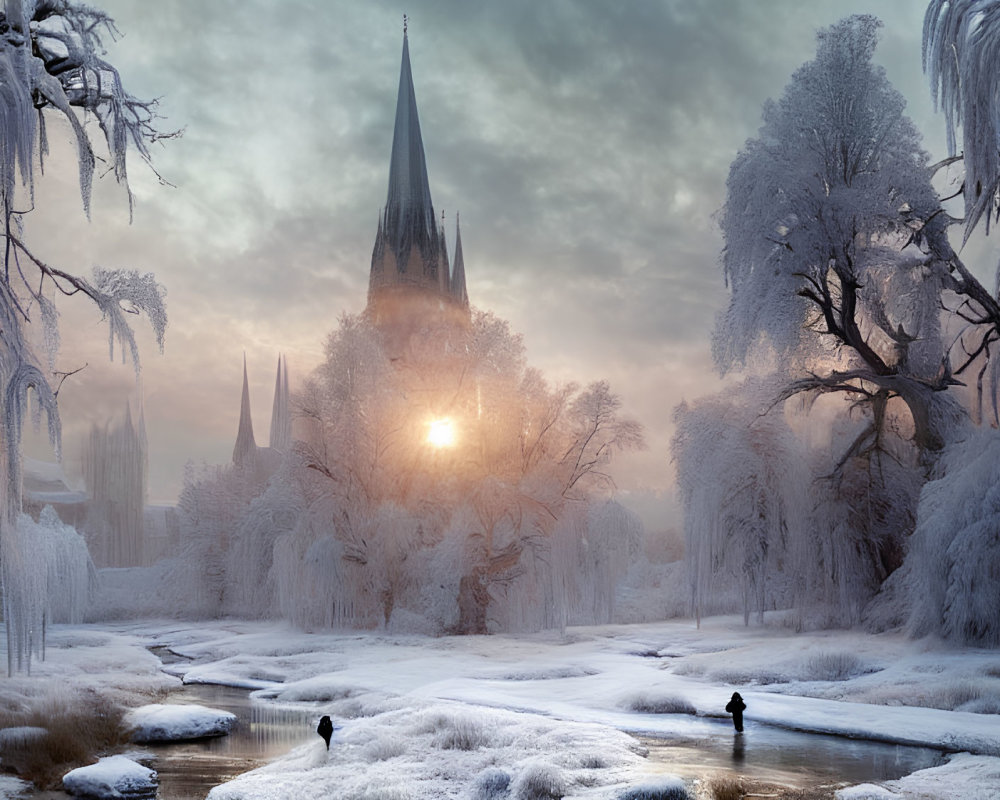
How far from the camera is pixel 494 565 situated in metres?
21.3

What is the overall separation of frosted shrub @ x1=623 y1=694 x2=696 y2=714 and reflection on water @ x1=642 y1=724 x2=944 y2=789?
1.31m

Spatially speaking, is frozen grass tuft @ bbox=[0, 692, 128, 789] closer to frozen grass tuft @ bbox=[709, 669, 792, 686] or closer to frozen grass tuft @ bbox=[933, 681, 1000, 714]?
frozen grass tuft @ bbox=[709, 669, 792, 686]

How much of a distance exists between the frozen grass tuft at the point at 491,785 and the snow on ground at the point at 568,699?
2 centimetres

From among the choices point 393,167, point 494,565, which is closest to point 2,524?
point 494,565

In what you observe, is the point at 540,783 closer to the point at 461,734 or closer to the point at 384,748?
the point at 461,734

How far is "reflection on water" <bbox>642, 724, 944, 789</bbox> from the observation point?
25.4 ft

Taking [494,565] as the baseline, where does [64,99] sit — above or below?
above

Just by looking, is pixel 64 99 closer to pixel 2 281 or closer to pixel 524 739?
pixel 2 281

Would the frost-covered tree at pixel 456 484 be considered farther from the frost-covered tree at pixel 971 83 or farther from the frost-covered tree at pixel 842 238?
the frost-covered tree at pixel 971 83

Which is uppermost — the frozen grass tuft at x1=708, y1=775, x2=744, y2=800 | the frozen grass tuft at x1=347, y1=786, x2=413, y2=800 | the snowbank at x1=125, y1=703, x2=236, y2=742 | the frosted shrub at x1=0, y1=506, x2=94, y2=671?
the frosted shrub at x1=0, y1=506, x2=94, y2=671

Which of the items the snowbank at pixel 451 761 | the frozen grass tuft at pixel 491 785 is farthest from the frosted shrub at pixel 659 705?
the frozen grass tuft at pixel 491 785

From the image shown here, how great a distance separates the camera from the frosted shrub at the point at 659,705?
10.9 m

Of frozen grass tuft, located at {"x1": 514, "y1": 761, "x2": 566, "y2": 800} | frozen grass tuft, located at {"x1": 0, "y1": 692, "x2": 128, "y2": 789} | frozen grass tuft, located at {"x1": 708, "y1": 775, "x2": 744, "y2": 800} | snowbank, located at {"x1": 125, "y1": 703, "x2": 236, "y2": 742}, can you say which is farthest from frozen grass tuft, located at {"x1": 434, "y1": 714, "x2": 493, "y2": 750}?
frozen grass tuft, located at {"x1": 0, "y1": 692, "x2": 128, "y2": 789}

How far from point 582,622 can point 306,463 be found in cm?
903
